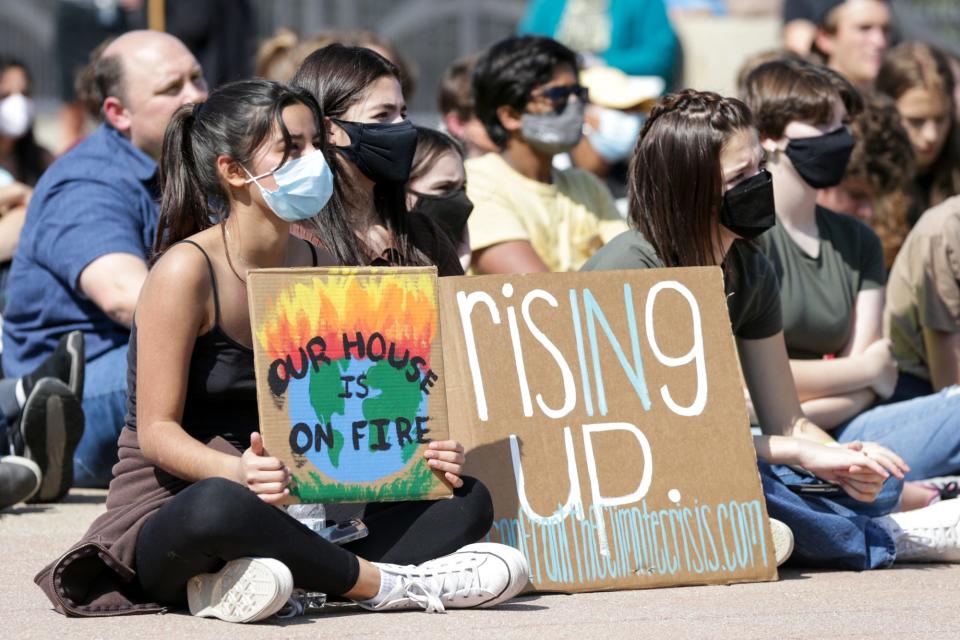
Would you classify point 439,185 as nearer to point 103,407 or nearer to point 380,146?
point 380,146

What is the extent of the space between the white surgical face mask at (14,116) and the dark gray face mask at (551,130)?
3.38 metres

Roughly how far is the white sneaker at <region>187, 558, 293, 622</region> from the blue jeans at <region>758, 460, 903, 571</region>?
147cm

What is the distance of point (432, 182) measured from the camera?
5.07m

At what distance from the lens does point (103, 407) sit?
5.39m

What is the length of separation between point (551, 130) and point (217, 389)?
2.61 m

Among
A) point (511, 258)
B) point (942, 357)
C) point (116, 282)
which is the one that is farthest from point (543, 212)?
point (116, 282)

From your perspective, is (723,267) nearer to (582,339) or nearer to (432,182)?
(582,339)

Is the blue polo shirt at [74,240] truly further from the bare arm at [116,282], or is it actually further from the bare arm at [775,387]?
the bare arm at [775,387]

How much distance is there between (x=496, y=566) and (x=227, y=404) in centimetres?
73

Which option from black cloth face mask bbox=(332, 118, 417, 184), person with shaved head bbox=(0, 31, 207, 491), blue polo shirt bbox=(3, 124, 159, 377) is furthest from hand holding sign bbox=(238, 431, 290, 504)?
blue polo shirt bbox=(3, 124, 159, 377)

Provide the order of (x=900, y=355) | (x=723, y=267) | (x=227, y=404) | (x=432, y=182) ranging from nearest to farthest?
(x=227, y=404) < (x=723, y=267) < (x=432, y=182) < (x=900, y=355)

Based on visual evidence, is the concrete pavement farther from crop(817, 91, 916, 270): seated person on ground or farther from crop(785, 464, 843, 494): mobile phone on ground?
crop(817, 91, 916, 270): seated person on ground

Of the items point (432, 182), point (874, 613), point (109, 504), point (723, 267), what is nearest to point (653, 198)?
point (723, 267)

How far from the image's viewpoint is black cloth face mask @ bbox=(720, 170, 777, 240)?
4277mm
